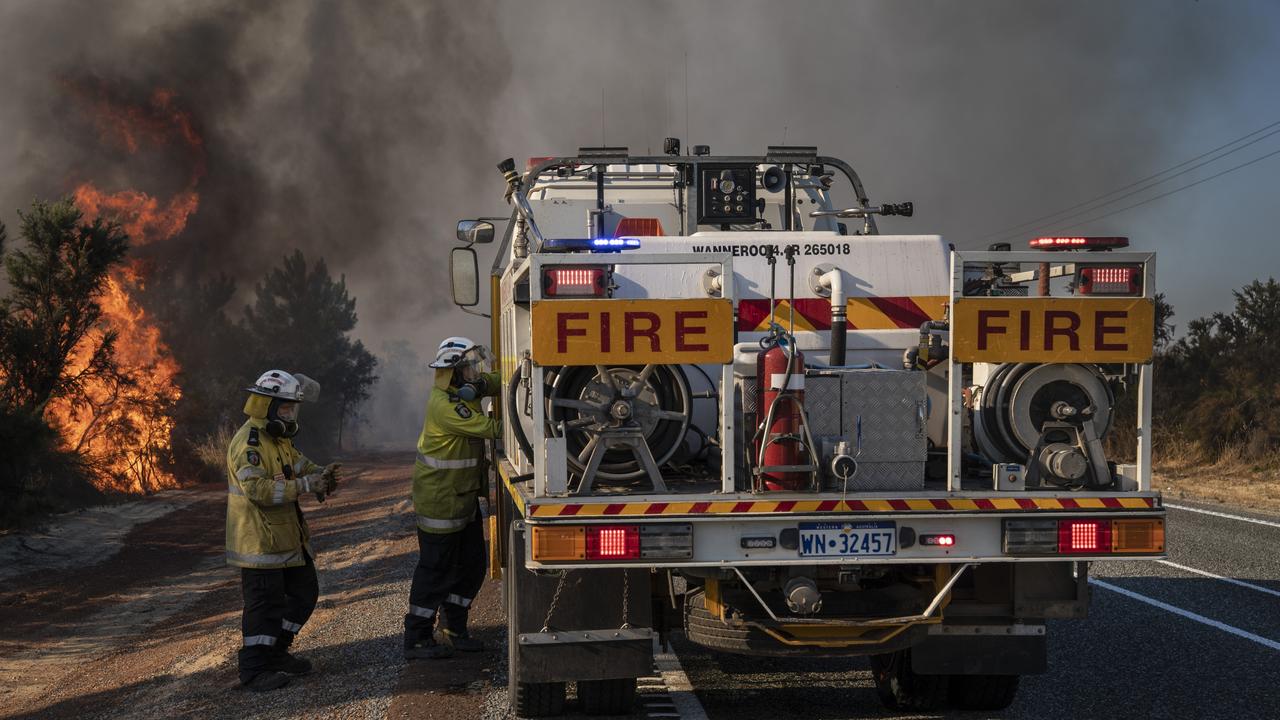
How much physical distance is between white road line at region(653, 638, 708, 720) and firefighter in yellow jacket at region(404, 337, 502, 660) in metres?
1.27

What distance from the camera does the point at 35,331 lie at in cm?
1845

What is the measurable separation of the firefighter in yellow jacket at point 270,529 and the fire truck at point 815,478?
80.3 inches

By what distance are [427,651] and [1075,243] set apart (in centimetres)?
456

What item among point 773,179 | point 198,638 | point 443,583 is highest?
point 773,179

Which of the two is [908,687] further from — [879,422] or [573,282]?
[573,282]

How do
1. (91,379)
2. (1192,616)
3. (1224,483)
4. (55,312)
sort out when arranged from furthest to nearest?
(91,379) → (55,312) → (1224,483) → (1192,616)

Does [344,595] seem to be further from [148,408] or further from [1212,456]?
[1212,456]

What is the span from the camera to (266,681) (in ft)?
21.7

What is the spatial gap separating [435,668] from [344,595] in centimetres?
342

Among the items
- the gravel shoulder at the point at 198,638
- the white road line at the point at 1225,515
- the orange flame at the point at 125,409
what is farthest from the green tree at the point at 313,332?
the white road line at the point at 1225,515

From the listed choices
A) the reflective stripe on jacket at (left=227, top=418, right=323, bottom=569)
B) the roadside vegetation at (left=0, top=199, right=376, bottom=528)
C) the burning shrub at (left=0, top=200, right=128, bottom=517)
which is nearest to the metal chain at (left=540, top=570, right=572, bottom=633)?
the reflective stripe on jacket at (left=227, top=418, right=323, bottom=569)

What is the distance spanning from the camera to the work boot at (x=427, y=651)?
7109mm

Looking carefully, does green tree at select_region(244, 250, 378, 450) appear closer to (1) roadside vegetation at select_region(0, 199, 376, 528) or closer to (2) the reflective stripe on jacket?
(1) roadside vegetation at select_region(0, 199, 376, 528)

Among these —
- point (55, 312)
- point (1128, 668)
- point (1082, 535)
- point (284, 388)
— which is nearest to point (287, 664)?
point (284, 388)
